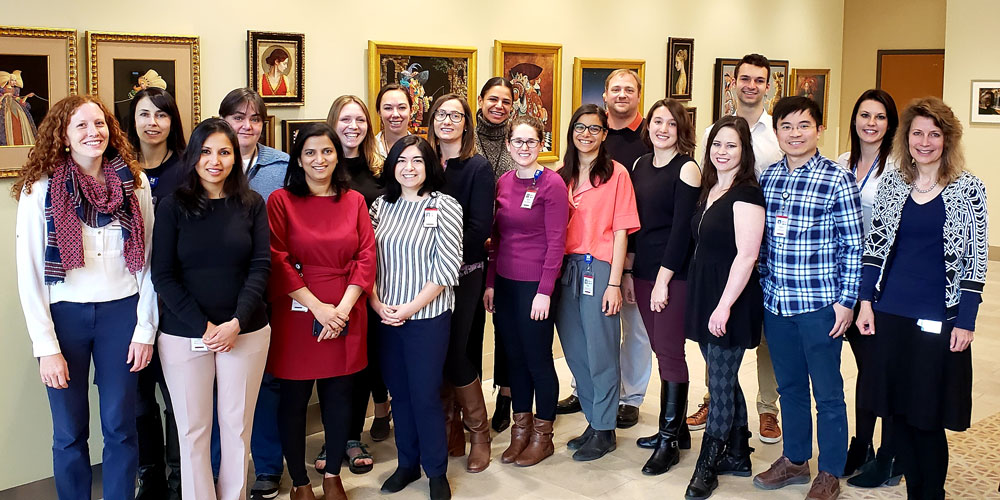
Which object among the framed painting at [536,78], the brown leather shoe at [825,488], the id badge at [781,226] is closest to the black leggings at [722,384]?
A: the brown leather shoe at [825,488]

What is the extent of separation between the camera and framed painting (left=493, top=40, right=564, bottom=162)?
5688 mm

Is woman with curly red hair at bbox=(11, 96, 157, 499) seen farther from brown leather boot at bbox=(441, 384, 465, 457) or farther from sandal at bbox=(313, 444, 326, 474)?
brown leather boot at bbox=(441, 384, 465, 457)

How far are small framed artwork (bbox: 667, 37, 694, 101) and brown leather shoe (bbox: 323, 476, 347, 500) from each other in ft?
13.8

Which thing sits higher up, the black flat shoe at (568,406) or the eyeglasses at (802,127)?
the eyeglasses at (802,127)

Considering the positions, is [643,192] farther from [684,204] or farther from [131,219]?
[131,219]

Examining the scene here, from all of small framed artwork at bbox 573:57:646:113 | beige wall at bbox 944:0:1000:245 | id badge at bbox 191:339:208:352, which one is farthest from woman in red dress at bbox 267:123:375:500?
beige wall at bbox 944:0:1000:245

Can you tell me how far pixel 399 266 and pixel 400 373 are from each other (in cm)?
47

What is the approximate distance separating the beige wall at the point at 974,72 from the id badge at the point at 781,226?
22.3 ft

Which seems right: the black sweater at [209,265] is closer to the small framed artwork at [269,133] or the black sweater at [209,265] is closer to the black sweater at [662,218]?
the small framed artwork at [269,133]

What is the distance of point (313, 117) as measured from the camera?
4.73 metres

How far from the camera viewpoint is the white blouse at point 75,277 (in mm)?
3150

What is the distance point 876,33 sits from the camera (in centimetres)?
1106

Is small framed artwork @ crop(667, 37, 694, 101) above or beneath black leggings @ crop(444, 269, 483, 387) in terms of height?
above

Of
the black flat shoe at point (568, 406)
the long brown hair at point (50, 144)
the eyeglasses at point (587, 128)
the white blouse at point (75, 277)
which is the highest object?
→ the eyeglasses at point (587, 128)
